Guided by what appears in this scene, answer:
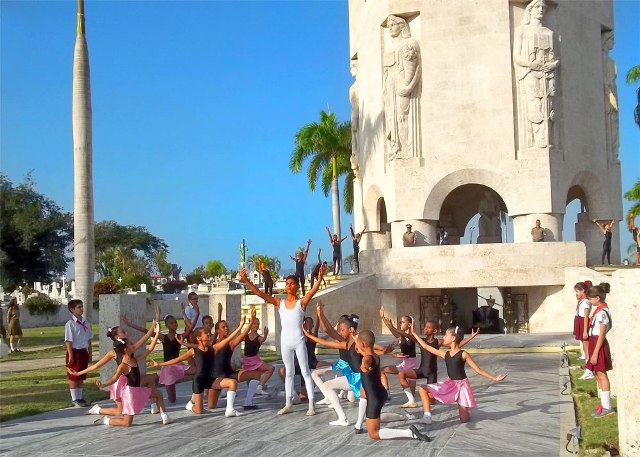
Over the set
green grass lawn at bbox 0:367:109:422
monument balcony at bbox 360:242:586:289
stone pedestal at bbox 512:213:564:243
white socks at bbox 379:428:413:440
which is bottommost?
green grass lawn at bbox 0:367:109:422

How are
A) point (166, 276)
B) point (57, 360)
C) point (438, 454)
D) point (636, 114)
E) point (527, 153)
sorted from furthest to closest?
point (166, 276) < point (636, 114) < point (527, 153) < point (57, 360) < point (438, 454)

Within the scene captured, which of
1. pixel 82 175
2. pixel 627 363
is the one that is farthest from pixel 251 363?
pixel 82 175

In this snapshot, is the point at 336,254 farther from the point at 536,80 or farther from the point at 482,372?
the point at 482,372

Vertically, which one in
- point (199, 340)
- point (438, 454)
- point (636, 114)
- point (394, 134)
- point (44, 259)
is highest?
point (636, 114)

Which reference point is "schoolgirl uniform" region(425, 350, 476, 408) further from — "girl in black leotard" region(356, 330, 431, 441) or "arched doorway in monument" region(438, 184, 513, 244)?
"arched doorway in monument" region(438, 184, 513, 244)

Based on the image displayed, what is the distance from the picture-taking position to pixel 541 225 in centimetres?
2550

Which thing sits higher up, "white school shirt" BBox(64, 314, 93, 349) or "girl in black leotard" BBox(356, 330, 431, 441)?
"white school shirt" BBox(64, 314, 93, 349)

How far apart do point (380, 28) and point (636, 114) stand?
65.1ft

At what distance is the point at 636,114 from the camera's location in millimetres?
40406

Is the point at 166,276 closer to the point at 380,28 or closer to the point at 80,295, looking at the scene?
the point at 380,28

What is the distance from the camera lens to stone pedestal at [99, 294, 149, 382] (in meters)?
11.2

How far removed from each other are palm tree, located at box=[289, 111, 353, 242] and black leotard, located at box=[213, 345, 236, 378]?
28348mm

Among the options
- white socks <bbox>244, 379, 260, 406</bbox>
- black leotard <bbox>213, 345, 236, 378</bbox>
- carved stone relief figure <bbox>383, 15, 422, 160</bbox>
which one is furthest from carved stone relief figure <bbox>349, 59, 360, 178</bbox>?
black leotard <bbox>213, 345, 236, 378</bbox>

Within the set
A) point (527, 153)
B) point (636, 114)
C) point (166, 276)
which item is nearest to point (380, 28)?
point (527, 153)
